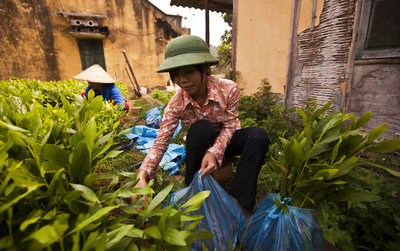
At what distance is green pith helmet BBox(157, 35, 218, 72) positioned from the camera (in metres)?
1.28

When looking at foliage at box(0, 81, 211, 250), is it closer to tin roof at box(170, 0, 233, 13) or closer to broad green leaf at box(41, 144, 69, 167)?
broad green leaf at box(41, 144, 69, 167)

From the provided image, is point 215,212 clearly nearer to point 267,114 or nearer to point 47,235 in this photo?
point 47,235

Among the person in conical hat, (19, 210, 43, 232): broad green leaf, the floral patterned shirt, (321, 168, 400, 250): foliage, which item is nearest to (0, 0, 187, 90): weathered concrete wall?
the person in conical hat

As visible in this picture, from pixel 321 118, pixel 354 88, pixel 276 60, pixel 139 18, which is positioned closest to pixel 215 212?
pixel 321 118

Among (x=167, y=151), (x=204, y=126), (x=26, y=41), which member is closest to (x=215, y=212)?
(x=204, y=126)

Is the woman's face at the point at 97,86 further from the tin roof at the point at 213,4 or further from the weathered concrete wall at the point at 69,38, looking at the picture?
the weathered concrete wall at the point at 69,38

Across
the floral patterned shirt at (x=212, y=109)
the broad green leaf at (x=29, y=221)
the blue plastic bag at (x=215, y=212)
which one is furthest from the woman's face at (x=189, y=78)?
the broad green leaf at (x=29, y=221)

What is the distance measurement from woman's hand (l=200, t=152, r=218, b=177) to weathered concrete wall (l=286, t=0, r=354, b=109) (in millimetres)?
2226

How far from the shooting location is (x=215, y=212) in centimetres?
115

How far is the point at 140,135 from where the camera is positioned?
3.57 metres

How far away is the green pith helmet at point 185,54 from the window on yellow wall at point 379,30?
196cm

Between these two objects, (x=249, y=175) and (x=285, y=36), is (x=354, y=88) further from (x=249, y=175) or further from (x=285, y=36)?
(x=249, y=175)

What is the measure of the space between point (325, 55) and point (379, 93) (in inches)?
34.6

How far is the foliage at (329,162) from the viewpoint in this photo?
891 millimetres
